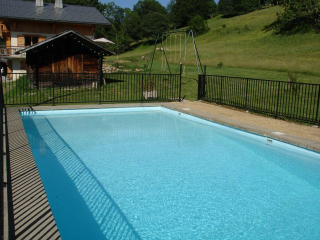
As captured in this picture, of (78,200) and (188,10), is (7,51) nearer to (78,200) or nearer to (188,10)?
(78,200)

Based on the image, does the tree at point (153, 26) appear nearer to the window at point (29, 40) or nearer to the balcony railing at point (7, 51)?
the window at point (29, 40)

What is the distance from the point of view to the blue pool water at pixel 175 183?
479 cm

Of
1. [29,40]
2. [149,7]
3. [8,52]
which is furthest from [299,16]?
Answer: [149,7]

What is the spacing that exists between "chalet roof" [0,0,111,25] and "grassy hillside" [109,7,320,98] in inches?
260

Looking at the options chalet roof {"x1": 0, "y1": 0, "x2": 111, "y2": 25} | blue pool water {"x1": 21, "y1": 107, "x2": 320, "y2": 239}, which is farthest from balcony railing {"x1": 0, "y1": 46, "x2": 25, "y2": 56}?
blue pool water {"x1": 21, "y1": 107, "x2": 320, "y2": 239}

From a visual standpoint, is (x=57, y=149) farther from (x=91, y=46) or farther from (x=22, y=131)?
(x=91, y=46)

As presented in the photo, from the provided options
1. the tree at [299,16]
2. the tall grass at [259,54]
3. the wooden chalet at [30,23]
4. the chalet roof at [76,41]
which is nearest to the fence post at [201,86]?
the tall grass at [259,54]

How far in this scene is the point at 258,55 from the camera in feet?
124

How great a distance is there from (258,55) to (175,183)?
3413 centimetres

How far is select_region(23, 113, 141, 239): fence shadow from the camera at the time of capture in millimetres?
4574

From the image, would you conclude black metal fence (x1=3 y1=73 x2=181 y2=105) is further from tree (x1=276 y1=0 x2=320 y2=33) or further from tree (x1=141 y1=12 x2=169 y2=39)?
tree (x1=141 y1=12 x2=169 y2=39)

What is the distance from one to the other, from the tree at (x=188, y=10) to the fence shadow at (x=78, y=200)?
91.6m

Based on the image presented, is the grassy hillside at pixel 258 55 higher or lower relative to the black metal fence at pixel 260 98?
higher

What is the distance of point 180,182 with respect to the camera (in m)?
6.64
